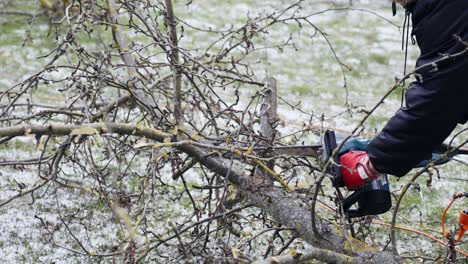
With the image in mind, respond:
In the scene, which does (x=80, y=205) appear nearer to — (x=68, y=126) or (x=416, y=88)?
(x=68, y=126)

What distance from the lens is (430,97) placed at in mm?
2682

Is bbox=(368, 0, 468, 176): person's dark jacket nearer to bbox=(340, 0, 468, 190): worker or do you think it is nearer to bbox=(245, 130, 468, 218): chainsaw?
bbox=(340, 0, 468, 190): worker

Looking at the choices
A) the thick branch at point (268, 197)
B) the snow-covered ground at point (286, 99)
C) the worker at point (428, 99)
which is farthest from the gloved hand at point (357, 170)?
the snow-covered ground at point (286, 99)

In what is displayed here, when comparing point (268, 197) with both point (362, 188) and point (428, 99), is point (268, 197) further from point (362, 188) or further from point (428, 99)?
point (428, 99)

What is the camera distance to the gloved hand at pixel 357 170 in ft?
9.46

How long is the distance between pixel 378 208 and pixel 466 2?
0.93 meters

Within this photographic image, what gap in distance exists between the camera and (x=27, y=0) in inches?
385

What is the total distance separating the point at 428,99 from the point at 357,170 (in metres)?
0.44

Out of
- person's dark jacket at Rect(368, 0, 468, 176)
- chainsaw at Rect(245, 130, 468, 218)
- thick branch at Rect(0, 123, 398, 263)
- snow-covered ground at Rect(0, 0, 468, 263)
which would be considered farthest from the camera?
snow-covered ground at Rect(0, 0, 468, 263)

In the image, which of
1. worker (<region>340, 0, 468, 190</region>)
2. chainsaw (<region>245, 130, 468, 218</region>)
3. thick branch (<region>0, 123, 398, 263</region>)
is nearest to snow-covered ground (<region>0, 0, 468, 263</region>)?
thick branch (<region>0, 123, 398, 263</region>)

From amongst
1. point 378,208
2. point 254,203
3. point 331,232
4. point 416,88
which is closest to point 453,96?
point 416,88

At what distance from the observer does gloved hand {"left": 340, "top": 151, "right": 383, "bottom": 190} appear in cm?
288

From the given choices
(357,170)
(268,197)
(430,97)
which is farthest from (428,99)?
(268,197)

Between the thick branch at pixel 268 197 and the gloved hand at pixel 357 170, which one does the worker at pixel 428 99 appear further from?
the thick branch at pixel 268 197
